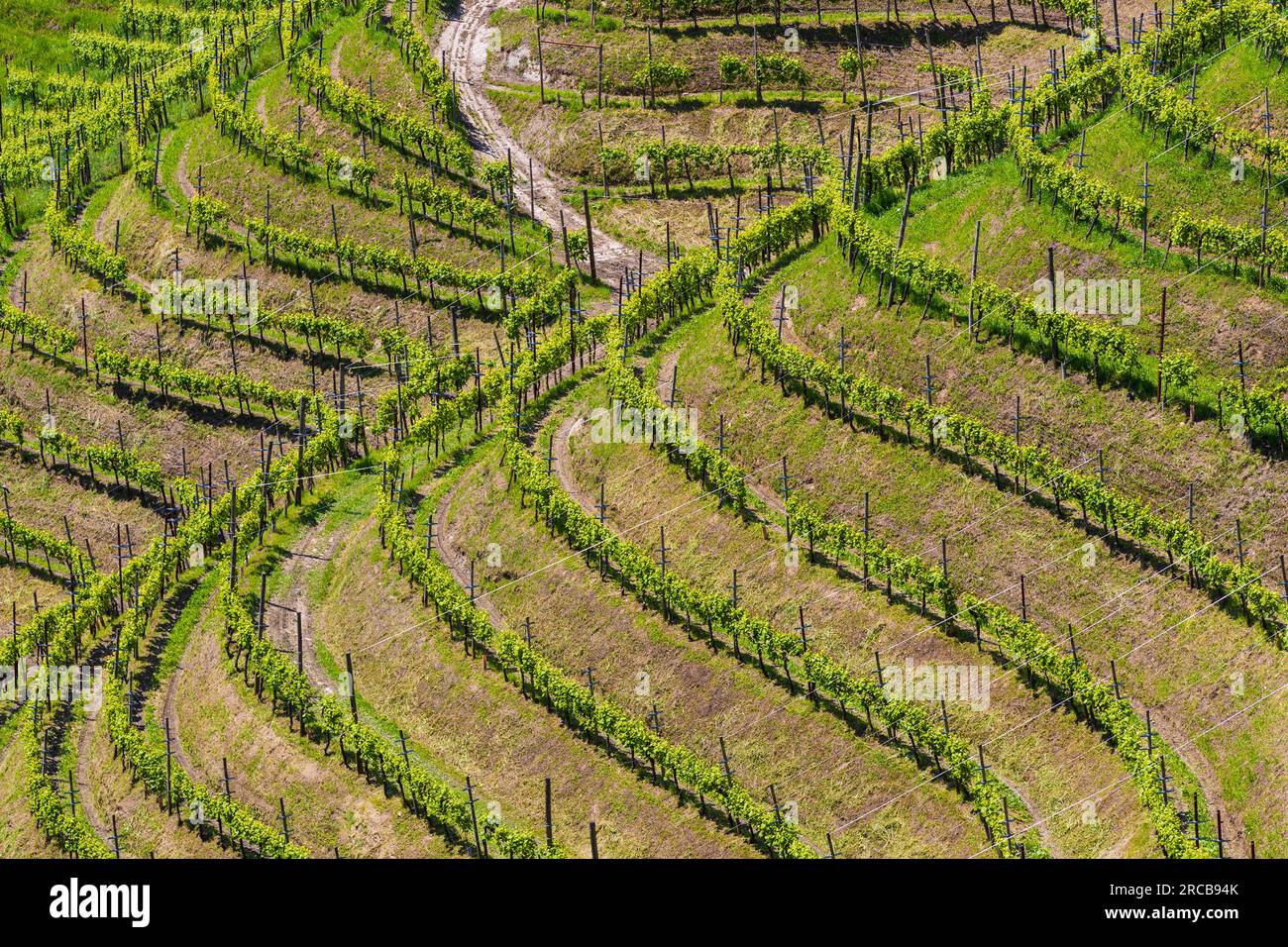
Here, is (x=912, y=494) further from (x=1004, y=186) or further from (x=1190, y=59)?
(x=1190, y=59)

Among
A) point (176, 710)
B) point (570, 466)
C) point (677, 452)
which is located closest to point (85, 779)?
point (176, 710)

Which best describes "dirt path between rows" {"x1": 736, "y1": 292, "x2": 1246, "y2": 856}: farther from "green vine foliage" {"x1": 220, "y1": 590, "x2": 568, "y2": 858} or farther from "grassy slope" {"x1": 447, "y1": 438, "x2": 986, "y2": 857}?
"green vine foliage" {"x1": 220, "y1": 590, "x2": 568, "y2": 858}

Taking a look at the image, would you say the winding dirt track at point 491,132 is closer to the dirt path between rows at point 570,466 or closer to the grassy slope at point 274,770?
the dirt path between rows at point 570,466

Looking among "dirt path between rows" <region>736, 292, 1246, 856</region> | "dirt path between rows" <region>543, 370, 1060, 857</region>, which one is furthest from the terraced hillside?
"dirt path between rows" <region>543, 370, 1060, 857</region>

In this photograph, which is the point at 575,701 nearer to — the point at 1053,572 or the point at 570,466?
the point at 570,466

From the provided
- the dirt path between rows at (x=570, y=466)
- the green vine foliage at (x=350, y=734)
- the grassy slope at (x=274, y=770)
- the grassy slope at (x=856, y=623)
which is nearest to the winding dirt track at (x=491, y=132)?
the dirt path between rows at (x=570, y=466)

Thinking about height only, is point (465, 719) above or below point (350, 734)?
below

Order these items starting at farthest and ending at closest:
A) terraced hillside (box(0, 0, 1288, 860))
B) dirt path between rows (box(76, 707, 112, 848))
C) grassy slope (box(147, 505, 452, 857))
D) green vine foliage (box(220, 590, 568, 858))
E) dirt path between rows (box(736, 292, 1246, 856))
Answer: dirt path between rows (box(76, 707, 112, 848)), grassy slope (box(147, 505, 452, 857)), green vine foliage (box(220, 590, 568, 858)), terraced hillside (box(0, 0, 1288, 860)), dirt path between rows (box(736, 292, 1246, 856))

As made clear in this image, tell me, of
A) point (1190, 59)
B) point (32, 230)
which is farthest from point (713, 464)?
point (32, 230)
